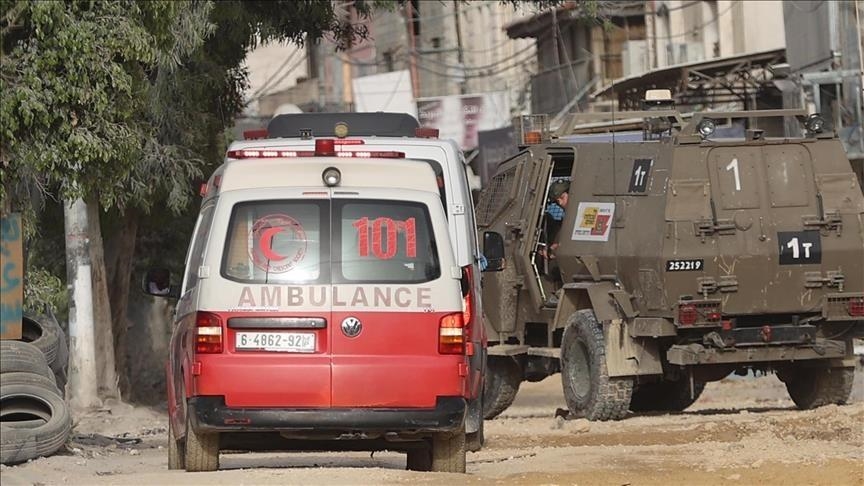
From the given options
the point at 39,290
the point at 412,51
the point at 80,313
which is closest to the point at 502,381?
the point at 80,313

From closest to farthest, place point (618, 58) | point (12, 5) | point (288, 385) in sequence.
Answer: point (288, 385) < point (12, 5) < point (618, 58)

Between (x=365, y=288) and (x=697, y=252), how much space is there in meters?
5.74

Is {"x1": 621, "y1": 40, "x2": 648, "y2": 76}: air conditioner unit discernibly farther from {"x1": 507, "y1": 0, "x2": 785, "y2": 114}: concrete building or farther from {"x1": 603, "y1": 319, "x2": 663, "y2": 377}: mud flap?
{"x1": 603, "y1": 319, "x2": 663, "y2": 377}: mud flap

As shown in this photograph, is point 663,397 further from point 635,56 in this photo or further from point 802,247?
point 635,56

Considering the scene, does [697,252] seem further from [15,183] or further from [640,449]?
[15,183]

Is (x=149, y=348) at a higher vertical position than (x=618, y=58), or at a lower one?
lower

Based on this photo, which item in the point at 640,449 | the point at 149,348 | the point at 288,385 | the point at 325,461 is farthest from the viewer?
the point at 149,348

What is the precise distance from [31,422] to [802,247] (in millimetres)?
7023

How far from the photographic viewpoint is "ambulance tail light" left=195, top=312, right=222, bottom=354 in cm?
971

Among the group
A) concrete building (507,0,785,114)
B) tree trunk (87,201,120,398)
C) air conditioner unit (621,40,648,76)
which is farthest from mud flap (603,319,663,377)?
air conditioner unit (621,40,648,76)

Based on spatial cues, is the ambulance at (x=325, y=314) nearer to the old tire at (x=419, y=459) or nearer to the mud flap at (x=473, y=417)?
the mud flap at (x=473, y=417)

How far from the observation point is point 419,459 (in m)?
11.2

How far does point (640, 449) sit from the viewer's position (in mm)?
12930

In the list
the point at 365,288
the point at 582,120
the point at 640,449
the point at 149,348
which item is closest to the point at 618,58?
the point at 149,348
